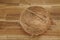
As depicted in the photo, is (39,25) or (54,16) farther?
(54,16)

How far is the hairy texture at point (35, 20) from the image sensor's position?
128 cm

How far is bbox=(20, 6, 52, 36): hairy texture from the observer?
1.28 m

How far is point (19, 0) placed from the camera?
1522 mm

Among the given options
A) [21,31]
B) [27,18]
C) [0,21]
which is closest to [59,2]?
[27,18]

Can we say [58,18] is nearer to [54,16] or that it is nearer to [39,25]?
[54,16]

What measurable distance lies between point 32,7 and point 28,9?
0.04m

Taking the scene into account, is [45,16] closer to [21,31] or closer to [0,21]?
[21,31]

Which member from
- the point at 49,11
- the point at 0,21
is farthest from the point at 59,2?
the point at 0,21

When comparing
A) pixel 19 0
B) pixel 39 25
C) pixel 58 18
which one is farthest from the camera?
pixel 19 0

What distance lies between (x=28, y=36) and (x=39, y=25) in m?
0.15

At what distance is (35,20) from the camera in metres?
1.32

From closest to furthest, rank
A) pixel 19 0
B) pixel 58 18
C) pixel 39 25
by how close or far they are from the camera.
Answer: pixel 39 25, pixel 58 18, pixel 19 0

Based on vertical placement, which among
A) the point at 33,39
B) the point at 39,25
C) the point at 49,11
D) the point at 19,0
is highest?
the point at 19,0

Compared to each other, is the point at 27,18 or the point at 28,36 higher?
the point at 27,18
